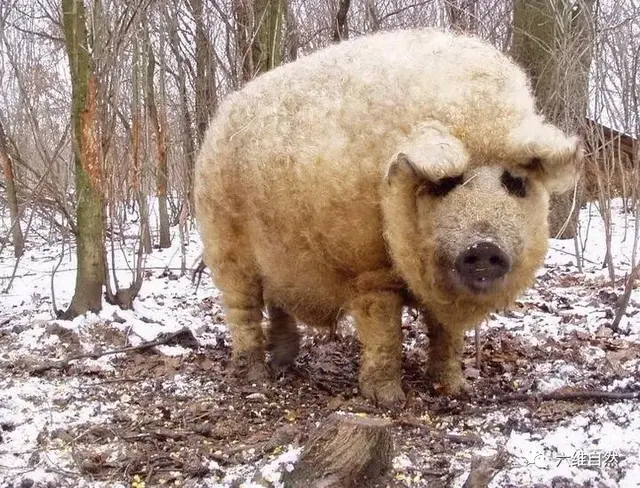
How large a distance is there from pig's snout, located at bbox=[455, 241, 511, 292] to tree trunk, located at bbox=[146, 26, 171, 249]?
5.19 metres

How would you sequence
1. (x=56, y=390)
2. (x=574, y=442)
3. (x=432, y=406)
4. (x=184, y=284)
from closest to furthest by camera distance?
(x=574, y=442), (x=432, y=406), (x=56, y=390), (x=184, y=284)

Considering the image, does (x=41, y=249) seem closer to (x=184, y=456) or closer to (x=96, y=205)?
(x=96, y=205)

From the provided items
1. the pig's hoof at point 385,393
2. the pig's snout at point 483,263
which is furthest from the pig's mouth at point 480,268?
A: the pig's hoof at point 385,393

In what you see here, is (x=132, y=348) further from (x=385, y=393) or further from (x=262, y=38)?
(x=262, y=38)

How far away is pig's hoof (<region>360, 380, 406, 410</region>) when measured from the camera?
3658 mm

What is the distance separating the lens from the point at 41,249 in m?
10.3

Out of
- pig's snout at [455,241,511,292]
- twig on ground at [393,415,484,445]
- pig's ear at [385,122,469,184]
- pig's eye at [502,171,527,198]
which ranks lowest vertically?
twig on ground at [393,415,484,445]

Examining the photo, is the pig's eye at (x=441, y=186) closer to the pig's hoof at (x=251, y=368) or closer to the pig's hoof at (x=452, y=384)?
the pig's hoof at (x=452, y=384)

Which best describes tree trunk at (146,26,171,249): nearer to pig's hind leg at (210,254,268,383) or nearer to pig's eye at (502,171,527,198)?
pig's hind leg at (210,254,268,383)

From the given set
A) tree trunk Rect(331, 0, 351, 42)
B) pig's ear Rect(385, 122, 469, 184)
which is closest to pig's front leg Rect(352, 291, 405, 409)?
pig's ear Rect(385, 122, 469, 184)

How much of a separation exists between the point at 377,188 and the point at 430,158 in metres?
0.45

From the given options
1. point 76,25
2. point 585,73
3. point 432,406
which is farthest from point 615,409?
point 76,25

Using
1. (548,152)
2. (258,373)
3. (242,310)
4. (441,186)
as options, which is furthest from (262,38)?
(548,152)

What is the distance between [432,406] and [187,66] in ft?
20.2
